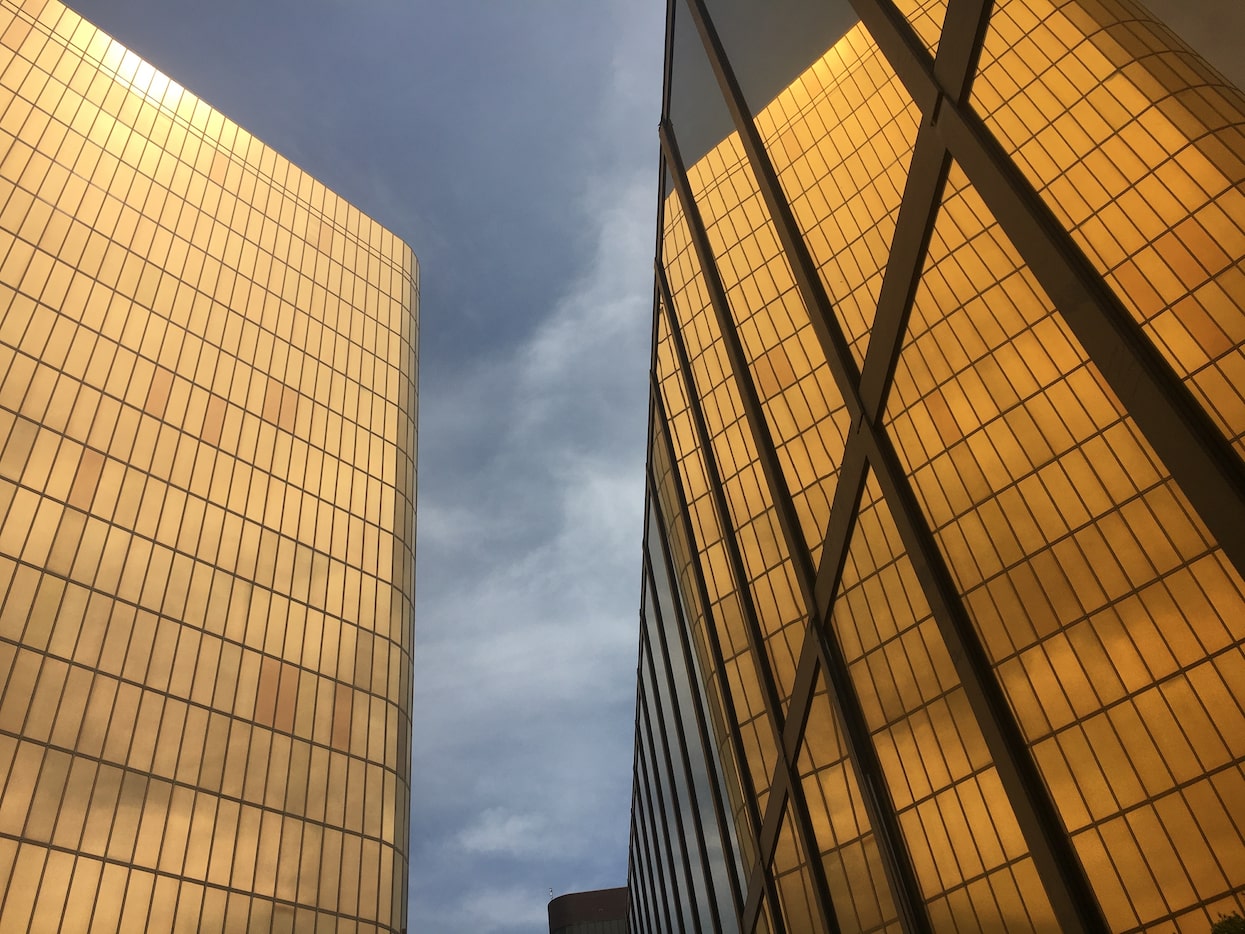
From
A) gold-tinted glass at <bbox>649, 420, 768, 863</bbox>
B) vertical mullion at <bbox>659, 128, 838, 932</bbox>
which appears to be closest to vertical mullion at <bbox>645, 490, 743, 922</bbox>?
gold-tinted glass at <bbox>649, 420, 768, 863</bbox>

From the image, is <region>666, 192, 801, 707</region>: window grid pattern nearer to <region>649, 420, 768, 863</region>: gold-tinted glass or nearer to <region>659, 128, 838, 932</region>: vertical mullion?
<region>659, 128, 838, 932</region>: vertical mullion

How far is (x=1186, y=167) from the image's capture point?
1188 centimetres

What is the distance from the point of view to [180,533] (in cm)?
3525

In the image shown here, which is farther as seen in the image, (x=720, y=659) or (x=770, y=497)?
(x=720, y=659)

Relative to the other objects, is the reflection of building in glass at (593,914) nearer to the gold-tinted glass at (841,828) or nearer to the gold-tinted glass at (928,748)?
the gold-tinted glass at (841,828)

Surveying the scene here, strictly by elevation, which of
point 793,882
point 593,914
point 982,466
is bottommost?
point 793,882

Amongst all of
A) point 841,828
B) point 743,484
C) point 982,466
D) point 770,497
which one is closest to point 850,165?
point 982,466

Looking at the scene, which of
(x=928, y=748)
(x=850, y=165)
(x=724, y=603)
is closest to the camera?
(x=928, y=748)

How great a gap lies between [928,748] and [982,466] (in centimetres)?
593

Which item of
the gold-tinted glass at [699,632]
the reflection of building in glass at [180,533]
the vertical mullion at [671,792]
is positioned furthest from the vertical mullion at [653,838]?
the gold-tinted glass at [699,632]

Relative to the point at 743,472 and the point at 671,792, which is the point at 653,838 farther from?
the point at 743,472

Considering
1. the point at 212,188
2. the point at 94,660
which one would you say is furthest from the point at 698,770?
the point at 212,188

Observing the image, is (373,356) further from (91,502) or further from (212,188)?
(91,502)

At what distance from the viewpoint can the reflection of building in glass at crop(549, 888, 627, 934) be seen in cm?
10694
